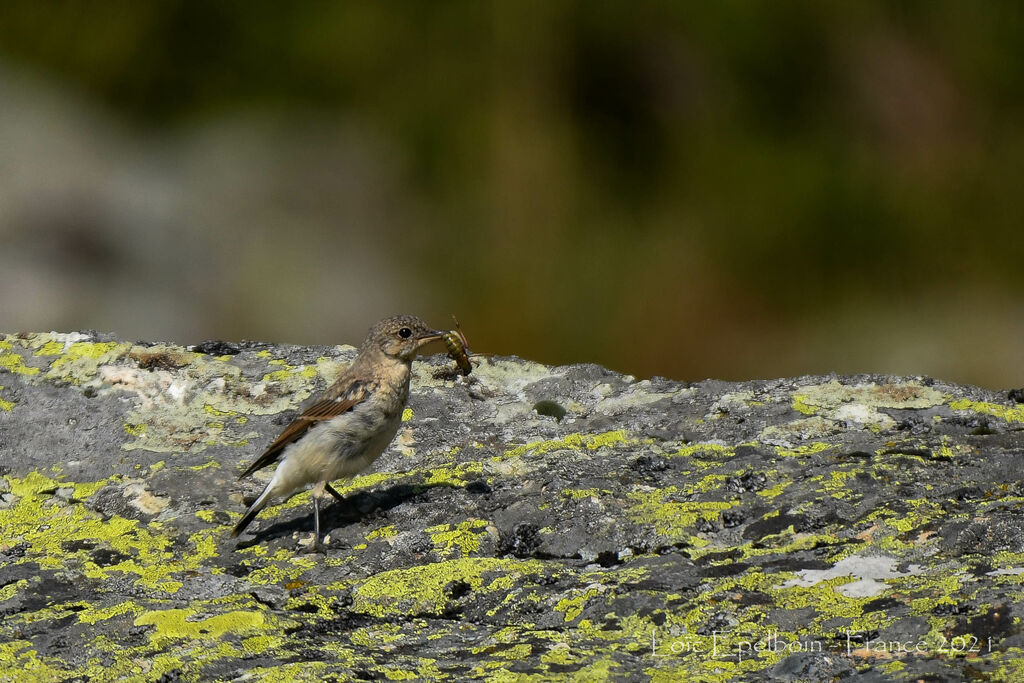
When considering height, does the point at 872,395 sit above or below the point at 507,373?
below

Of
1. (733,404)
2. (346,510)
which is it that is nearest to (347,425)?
(346,510)

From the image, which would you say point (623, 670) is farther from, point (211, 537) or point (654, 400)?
point (654, 400)

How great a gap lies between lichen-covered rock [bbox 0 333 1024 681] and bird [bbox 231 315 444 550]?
156 mm

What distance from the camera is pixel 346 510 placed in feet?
18.9

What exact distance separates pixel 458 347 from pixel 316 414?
1.01m

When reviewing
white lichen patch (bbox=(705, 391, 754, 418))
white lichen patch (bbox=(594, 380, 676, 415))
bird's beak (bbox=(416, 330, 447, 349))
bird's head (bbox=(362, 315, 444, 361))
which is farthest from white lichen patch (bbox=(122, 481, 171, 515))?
white lichen patch (bbox=(705, 391, 754, 418))

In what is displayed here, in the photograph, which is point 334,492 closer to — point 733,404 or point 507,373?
point 507,373

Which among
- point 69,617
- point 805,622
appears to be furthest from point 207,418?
point 805,622

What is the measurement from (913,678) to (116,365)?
16.2ft

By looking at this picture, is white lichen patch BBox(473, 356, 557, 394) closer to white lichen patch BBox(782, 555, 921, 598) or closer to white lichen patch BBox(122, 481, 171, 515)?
white lichen patch BBox(122, 481, 171, 515)

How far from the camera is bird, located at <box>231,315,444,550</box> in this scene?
5.98m

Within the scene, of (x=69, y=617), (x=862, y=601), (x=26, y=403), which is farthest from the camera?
(x=26, y=403)

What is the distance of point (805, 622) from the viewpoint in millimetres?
4051

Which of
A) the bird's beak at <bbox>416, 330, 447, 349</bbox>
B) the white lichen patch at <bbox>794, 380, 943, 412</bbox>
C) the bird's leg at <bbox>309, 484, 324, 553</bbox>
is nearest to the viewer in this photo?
the bird's leg at <bbox>309, 484, 324, 553</bbox>
